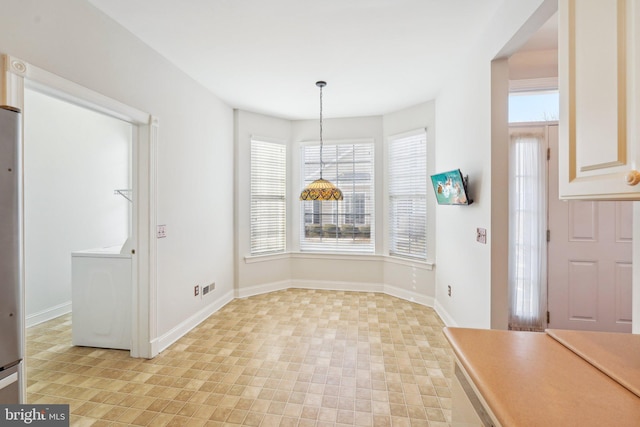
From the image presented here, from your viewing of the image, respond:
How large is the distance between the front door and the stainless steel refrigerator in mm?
3999

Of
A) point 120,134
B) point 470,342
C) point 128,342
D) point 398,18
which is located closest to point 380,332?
point 470,342

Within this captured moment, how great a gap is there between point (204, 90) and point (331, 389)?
11.5ft

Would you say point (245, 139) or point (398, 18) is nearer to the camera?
point (398, 18)

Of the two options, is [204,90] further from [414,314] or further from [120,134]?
[414,314]

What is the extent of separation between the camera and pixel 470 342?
3.92 feet

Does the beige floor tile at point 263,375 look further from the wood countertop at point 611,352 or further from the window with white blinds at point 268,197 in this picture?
the window with white blinds at point 268,197

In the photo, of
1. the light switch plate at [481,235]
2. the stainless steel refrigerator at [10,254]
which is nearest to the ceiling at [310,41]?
the stainless steel refrigerator at [10,254]

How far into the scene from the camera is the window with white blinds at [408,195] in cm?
405

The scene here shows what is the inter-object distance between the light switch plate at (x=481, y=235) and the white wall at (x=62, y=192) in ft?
15.6

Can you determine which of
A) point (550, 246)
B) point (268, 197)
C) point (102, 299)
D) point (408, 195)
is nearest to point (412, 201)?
point (408, 195)

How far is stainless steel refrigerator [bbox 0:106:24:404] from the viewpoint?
1.12 meters

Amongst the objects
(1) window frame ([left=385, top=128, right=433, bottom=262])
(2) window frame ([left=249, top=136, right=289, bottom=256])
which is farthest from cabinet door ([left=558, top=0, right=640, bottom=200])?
(2) window frame ([left=249, top=136, right=289, bottom=256])

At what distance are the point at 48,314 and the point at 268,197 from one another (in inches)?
124

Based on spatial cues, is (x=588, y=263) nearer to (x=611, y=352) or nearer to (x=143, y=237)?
(x=611, y=352)
